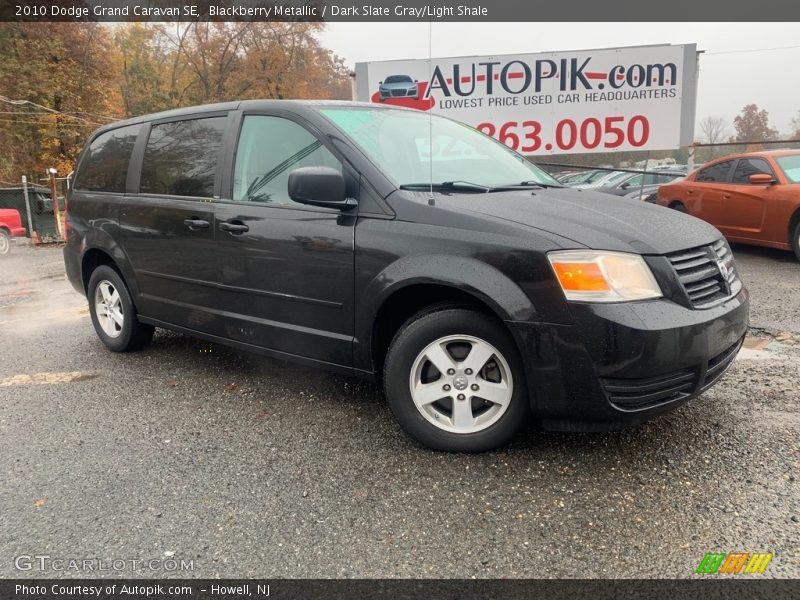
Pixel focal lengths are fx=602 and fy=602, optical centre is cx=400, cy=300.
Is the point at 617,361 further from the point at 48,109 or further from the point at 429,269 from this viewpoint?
the point at 48,109

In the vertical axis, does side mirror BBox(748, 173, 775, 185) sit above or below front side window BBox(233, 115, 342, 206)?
below

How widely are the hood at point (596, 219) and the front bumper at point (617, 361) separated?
29 cm

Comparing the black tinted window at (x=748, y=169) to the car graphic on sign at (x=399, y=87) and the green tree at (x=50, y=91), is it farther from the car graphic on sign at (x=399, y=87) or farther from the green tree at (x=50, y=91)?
the green tree at (x=50, y=91)

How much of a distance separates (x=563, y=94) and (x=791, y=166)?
4.74 m

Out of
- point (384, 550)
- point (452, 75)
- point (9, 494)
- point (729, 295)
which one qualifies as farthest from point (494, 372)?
point (452, 75)

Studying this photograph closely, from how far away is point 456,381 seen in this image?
2.76m

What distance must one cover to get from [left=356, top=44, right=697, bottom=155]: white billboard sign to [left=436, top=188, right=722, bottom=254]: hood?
8937 millimetres

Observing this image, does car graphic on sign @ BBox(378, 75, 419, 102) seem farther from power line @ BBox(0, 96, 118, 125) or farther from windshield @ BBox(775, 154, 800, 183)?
power line @ BBox(0, 96, 118, 125)

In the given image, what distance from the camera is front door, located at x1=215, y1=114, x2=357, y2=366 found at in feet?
10.1

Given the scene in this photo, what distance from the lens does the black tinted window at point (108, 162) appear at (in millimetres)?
4445

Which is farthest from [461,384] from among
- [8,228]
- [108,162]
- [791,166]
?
[8,228]

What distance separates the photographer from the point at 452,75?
1170 centimetres

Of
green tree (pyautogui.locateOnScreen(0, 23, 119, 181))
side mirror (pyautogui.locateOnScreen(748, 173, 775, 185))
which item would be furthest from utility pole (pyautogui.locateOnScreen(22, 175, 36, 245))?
green tree (pyautogui.locateOnScreen(0, 23, 119, 181))

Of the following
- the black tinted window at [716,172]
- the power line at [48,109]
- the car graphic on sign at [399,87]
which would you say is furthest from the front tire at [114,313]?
the power line at [48,109]
